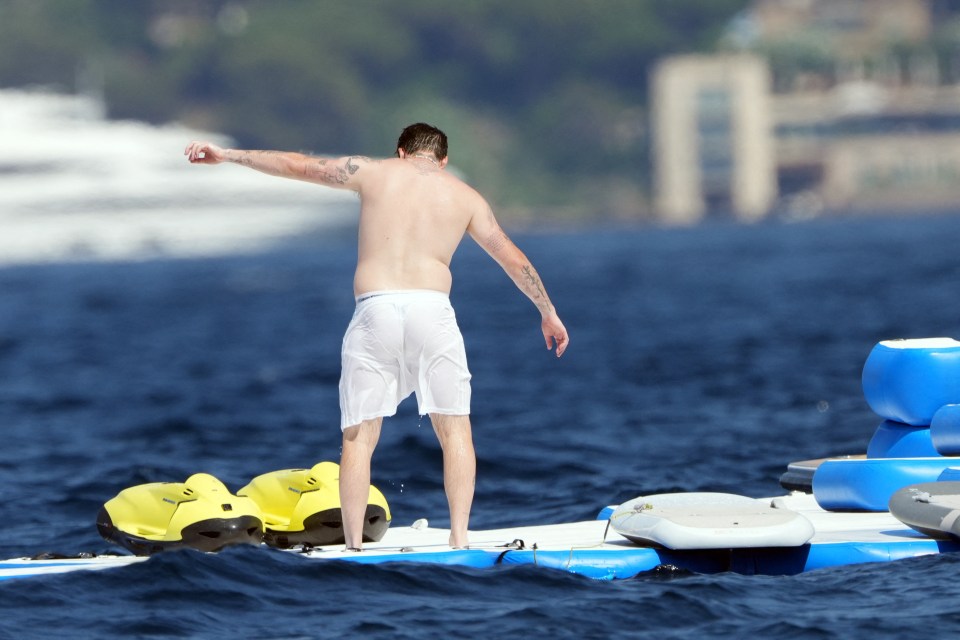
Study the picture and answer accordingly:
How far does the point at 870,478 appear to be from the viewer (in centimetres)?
934

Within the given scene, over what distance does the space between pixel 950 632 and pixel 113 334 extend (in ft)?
120

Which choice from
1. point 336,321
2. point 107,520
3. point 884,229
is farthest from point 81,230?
point 107,520

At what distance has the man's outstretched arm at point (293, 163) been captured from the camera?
799cm

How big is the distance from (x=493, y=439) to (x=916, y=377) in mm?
7384

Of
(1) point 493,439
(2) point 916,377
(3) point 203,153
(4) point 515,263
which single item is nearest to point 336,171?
(3) point 203,153

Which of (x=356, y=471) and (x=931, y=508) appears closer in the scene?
(x=356, y=471)

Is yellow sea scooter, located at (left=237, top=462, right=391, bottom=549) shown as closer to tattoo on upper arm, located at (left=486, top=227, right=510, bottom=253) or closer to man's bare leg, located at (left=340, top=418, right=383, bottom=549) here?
man's bare leg, located at (left=340, top=418, right=383, bottom=549)

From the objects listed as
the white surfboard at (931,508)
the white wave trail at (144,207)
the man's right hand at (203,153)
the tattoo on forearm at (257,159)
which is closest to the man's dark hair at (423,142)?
the tattoo on forearm at (257,159)

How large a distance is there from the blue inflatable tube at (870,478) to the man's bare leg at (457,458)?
86.8 inches

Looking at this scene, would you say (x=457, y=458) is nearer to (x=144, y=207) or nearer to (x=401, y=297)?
(x=401, y=297)

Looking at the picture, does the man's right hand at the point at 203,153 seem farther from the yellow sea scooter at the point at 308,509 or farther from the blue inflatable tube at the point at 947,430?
the blue inflatable tube at the point at 947,430

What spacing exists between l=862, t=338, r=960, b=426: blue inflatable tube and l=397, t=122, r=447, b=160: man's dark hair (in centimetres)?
280

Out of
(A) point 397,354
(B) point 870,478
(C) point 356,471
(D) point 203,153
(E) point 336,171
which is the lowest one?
(B) point 870,478

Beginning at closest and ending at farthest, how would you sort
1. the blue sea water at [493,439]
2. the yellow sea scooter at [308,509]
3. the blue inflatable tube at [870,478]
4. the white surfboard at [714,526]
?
the blue sea water at [493,439] < the white surfboard at [714,526] < the yellow sea scooter at [308,509] < the blue inflatable tube at [870,478]
